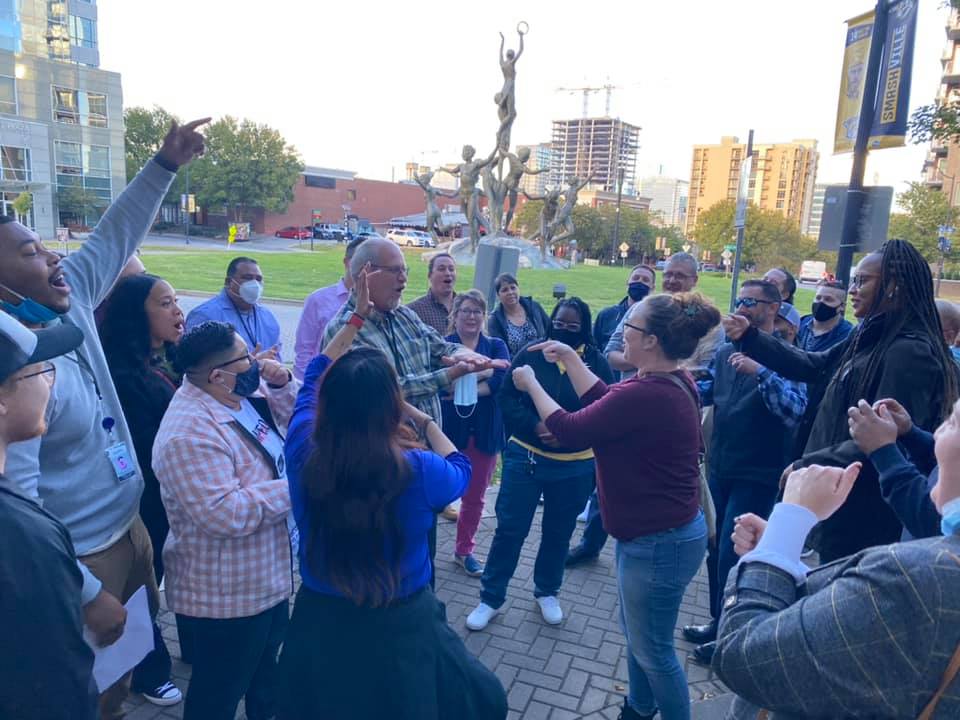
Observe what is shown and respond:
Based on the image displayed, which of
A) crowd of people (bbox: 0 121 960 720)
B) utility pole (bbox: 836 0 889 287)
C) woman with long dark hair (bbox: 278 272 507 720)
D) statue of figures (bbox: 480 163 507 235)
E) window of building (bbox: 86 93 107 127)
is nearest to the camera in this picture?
crowd of people (bbox: 0 121 960 720)

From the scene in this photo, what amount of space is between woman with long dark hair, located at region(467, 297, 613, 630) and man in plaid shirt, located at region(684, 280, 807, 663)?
76 cm

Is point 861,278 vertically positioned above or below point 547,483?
above

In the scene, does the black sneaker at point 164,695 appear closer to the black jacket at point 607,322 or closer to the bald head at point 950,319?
the black jacket at point 607,322

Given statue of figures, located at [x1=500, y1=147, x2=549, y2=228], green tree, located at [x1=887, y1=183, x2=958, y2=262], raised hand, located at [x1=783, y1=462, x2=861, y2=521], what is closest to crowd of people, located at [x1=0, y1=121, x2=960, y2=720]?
raised hand, located at [x1=783, y1=462, x2=861, y2=521]

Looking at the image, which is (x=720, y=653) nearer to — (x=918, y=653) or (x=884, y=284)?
(x=918, y=653)

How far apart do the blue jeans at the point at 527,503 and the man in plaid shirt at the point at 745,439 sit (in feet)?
2.73

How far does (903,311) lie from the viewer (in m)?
2.91

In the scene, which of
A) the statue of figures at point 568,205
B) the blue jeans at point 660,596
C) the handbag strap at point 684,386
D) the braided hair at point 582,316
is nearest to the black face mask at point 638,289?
the braided hair at point 582,316

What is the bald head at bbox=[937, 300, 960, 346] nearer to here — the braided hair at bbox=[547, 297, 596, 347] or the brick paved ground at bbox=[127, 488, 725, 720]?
the brick paved ground at bbox=[127, 488, 725, 720]

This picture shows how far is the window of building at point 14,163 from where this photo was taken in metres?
44.4

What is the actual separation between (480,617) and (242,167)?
68.1m

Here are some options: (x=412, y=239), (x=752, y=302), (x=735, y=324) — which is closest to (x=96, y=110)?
(x=412, y=239)

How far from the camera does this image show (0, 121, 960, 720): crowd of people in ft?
4.56

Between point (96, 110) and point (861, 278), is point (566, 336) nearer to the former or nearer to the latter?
point (861, 278)
